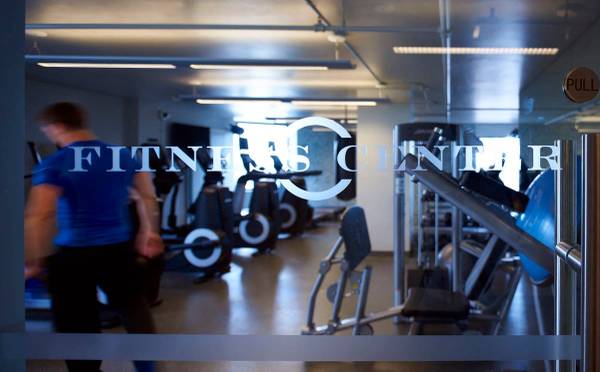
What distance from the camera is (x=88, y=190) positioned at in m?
1.71

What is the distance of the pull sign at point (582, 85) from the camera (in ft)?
5.19

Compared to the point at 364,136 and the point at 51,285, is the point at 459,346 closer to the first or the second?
the point at 364,136

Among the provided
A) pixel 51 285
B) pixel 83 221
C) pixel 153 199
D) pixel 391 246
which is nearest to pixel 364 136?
pixel 153 199

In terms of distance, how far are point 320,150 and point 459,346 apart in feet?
1.95

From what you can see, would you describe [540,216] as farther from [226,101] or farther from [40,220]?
[40,220]

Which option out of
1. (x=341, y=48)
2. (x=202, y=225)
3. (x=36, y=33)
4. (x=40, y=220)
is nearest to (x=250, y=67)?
(x=36, y=33)

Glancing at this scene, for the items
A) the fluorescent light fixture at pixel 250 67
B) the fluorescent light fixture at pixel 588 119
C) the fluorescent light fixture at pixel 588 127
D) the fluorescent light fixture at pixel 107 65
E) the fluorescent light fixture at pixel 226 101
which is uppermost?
the fluorescent light fixture at pixel 250 67

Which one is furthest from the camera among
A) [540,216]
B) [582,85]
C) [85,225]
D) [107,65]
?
[107,65]

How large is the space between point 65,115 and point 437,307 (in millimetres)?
2408

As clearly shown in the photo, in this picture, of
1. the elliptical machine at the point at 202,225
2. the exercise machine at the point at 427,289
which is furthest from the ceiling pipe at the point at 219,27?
the exercise machine at the point at 427,289

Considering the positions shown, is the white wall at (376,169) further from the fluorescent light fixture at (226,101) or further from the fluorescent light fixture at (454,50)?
the fluorescent light fixture at (454,50)

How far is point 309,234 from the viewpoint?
4.08 metres

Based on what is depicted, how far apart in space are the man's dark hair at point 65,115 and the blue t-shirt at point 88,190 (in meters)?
0.10

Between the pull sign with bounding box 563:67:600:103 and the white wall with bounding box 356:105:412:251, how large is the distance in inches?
18.0
